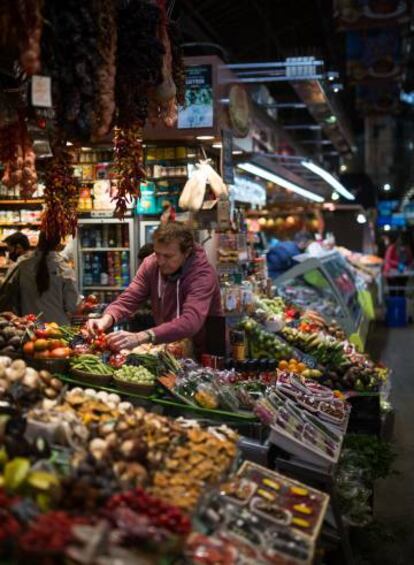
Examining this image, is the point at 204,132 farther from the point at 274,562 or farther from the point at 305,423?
the point at 274,562

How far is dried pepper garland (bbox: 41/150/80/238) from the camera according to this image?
4719 millimetres

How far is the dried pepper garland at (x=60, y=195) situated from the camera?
15.5 feet

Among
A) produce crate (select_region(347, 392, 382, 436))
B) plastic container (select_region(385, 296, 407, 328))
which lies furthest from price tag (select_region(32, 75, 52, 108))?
plastic container (select_region(385, 296, 407, 328))

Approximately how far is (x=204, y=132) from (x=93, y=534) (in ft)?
20.1

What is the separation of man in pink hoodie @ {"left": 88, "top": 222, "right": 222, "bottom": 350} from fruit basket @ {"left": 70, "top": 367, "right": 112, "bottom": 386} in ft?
1.81

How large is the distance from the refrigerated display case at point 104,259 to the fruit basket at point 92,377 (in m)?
4.95

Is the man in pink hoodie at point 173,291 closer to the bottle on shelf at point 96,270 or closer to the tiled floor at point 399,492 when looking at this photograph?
the tiled floor at point 399,492

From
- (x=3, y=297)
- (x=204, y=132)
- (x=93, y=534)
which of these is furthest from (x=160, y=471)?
(x=204, y=132)

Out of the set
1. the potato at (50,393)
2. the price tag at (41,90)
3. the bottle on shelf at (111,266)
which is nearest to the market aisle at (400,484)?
the potato at (50,393)

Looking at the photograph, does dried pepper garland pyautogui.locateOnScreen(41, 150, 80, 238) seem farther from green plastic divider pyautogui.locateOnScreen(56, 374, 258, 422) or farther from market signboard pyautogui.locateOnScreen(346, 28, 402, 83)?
market signboard pyautogui.locateOnScreen(346, 28, 402, 83)

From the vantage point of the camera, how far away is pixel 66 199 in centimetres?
484

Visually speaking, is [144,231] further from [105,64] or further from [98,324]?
[105,64]

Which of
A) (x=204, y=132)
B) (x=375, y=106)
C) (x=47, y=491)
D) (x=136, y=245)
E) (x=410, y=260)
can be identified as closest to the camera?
(x=47, y=491)

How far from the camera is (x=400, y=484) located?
561 cm
